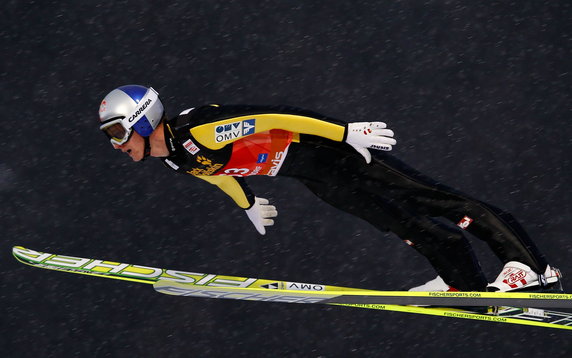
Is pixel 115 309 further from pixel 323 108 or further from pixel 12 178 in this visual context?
pixel 323 108

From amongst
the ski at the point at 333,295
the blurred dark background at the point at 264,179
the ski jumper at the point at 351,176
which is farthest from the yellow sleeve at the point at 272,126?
the blurred dark background at the point at 264,179

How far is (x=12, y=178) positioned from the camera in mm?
11781

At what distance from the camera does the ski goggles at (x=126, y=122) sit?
884cm

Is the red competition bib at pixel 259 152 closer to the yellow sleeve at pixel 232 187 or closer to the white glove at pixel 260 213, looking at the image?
the yellow sleeve at pixel 232 187

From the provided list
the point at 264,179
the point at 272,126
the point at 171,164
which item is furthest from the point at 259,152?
the point at 264,179

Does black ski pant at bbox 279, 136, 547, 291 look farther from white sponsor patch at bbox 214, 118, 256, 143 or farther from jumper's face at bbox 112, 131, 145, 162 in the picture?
jumper's face at bbox 112, 131, 145, 162

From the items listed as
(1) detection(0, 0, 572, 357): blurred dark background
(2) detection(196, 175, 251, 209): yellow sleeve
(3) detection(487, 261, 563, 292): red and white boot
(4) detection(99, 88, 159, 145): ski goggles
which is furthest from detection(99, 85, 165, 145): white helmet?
(3) detection(487, 261, 563, 292): red and white boot

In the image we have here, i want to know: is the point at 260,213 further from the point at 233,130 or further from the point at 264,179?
the point at 264,179

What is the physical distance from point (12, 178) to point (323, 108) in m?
3.06

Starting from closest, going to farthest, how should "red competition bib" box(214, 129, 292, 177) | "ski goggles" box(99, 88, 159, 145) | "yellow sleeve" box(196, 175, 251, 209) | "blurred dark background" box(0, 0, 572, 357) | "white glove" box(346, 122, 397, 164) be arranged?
"ski goggles" box(99, 88, 159, 145) → "white glove" box(346, 122, 397, 164) → "red competition bib" box(214, 129, 292, 177) → "yellow sleeve" box(196, 175, 251, 209) → "blurred dark background" box(0, 0, 572, 357)

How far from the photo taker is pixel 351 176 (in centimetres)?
939

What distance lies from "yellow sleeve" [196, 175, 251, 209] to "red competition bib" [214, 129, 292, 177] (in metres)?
0.30

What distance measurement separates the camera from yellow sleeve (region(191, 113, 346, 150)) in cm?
891

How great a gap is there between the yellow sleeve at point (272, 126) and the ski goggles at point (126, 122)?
38cm
